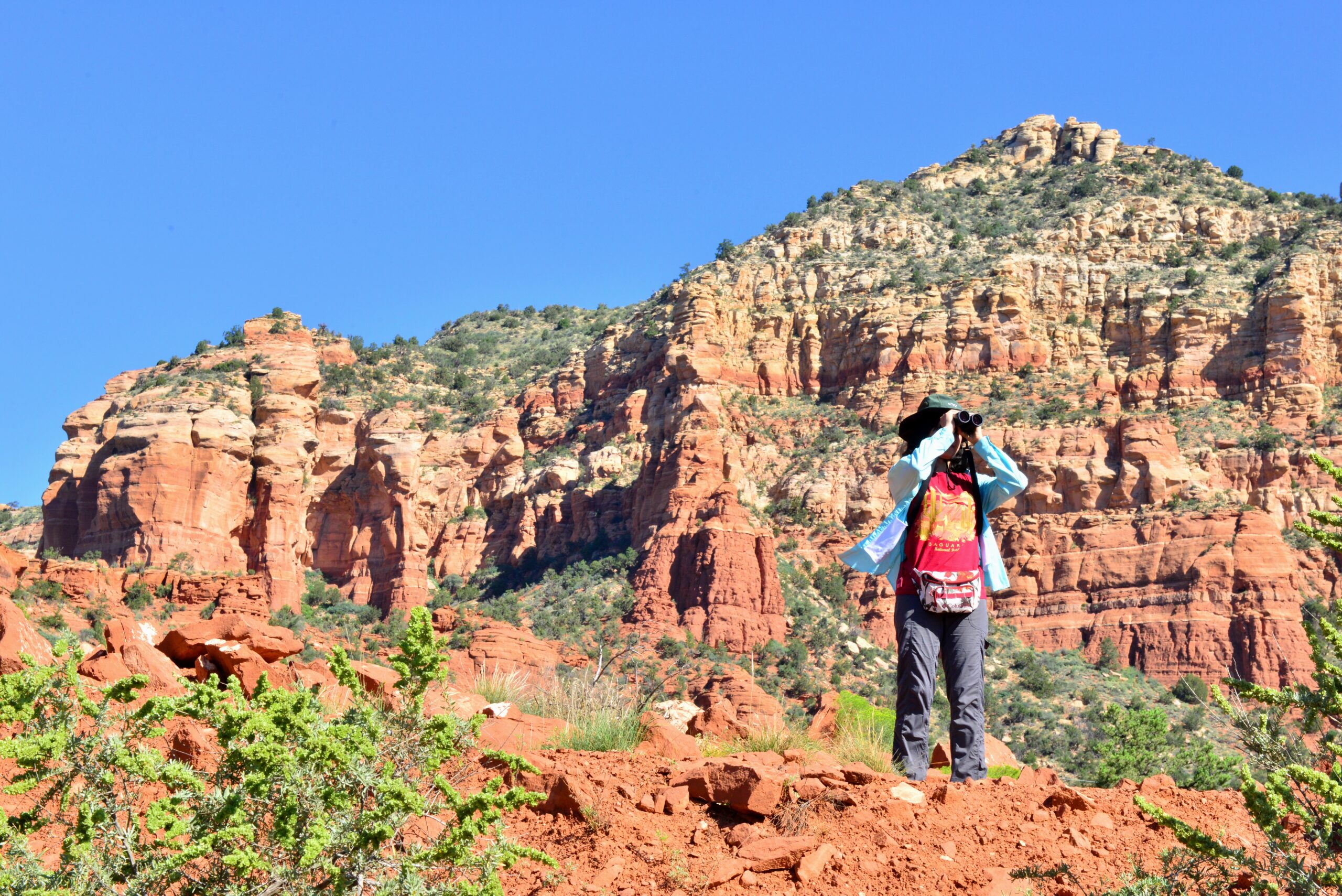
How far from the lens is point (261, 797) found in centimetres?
473

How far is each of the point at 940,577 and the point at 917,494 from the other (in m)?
0.65

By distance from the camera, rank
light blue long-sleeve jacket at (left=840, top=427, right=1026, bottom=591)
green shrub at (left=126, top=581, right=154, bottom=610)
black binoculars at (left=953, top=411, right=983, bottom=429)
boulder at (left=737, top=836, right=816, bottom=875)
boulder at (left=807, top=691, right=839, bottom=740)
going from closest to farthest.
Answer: boulder at (left=737, top=836, right=816, bottom=875)
light blue long-sleeve jacket at (left=840, top=427, right=1026, bottom=591)
black binoculars at (left=953, top=411, right=983, bottom=429)
boulder at (left=807, top=691, right=839, bottom=740)
green shrub at (left=126, top=581, right=154, bottom=610)

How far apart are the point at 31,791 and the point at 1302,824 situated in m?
6.40

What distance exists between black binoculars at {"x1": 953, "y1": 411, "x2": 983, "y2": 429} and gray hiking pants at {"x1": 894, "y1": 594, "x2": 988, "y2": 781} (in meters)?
1.17

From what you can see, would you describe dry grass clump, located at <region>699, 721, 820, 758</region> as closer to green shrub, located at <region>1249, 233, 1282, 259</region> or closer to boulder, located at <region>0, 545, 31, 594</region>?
boulder, located at <region>0, 545, 31, 594</region>

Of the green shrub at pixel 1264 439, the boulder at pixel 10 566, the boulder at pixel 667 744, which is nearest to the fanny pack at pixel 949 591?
the boulder at pixel 667 744

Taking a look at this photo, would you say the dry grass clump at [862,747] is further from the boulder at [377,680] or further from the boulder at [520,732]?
the boulder at [377,680]

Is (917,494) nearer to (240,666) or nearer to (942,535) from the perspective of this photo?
(942,535)

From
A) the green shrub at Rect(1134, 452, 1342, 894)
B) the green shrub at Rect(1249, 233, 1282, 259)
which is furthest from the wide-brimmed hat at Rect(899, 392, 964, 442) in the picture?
the green shrub at Rect(1249, 233, 1282, 259)

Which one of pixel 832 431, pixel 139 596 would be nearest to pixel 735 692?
pixel 139 596

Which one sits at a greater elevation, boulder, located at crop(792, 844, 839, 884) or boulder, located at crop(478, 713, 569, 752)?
boulder, located at crop(478, 713, 569, 752)

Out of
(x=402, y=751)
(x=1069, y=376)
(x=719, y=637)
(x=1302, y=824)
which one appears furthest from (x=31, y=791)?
(x=1069, y=376)

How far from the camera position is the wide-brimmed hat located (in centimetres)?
788

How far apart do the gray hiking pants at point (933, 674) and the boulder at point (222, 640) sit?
5075mm
